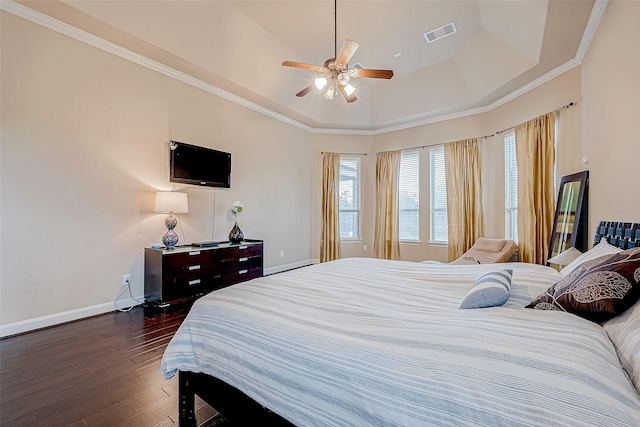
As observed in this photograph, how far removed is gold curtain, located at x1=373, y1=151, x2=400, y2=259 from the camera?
5.93 m

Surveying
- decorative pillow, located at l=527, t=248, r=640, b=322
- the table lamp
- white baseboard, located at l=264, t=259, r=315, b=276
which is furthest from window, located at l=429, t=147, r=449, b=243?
the table lamp

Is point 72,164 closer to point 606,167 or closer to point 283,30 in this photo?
point 283,30

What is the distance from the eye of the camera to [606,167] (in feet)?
8.49

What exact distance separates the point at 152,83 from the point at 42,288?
2.65 meters

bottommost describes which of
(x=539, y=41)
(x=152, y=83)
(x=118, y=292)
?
(x=118, y=292)

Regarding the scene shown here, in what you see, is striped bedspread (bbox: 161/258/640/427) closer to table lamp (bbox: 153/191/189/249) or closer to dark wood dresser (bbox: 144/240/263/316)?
dark wood dresser (bbox: 144/240/263/316)

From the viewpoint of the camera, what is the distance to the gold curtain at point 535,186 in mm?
3777

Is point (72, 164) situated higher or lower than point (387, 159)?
lower

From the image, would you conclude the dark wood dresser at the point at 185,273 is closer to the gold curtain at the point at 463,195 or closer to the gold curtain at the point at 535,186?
the gold curtain at the point at 463,195

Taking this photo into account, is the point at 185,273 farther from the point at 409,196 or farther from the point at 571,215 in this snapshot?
the point at 571,215

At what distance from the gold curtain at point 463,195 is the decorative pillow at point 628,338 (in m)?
4.20

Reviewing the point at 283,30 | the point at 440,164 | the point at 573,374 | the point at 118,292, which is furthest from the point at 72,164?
the point at 440,164

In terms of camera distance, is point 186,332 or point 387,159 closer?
point 186,332

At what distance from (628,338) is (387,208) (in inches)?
201
